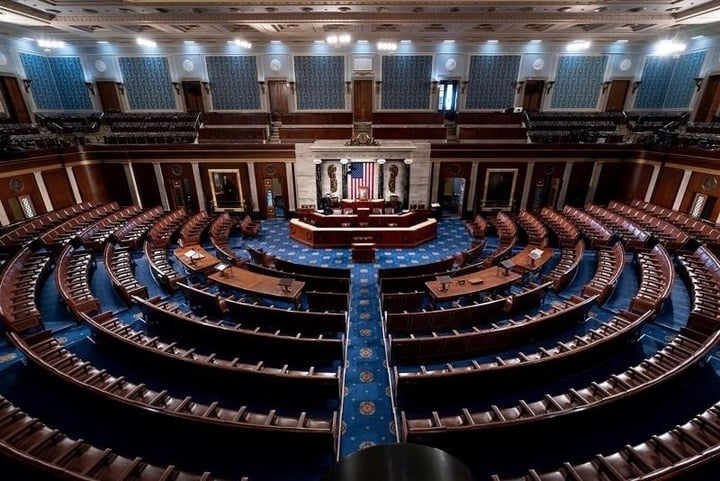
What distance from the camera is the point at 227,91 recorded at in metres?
15.6

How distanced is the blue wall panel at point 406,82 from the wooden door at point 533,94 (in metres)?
4.72

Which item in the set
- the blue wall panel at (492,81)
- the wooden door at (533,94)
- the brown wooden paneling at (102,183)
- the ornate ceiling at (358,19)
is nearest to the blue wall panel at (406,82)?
the ornate ceiling at (358,19)

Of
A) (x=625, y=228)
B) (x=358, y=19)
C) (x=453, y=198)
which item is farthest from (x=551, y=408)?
(x=453, y=198)

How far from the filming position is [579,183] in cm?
1386

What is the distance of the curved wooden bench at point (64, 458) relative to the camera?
2627 mm

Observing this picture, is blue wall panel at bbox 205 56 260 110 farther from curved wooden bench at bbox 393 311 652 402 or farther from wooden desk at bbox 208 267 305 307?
curved wooden bench at bbox 393 311 652 402

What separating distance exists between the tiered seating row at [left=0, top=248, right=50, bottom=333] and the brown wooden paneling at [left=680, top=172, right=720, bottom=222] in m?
17.5

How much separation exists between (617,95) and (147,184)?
72.2 ft

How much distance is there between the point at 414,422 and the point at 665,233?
10228 mm

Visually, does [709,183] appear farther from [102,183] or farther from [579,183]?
[102,183]

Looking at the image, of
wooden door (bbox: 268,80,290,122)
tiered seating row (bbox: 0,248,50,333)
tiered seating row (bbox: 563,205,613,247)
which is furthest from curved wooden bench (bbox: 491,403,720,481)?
wooden door (bbox: 268,80,290,122)

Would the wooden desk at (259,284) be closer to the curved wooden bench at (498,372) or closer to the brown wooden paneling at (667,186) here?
the curved wooden bench at (498,372)

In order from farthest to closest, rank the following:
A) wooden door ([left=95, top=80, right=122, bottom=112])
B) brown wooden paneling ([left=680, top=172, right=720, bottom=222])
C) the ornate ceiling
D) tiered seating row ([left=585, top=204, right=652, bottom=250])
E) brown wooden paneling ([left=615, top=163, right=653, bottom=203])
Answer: wooden door ([left=95, top=80, right=122, bottom=112]) < brown wooden paneling ([left=615, top=163, right=653, bottom=203]) < brown wooden paneling ([left=680, top=172, right=720, bottom=222]) < the ornate ceiling < tiered seating row ([left=585, top=204, right=652, bottom=250])

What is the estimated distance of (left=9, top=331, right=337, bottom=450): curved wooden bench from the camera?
3.29 m
